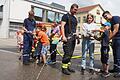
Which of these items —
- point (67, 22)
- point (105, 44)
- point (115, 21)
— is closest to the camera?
point (115, 21)

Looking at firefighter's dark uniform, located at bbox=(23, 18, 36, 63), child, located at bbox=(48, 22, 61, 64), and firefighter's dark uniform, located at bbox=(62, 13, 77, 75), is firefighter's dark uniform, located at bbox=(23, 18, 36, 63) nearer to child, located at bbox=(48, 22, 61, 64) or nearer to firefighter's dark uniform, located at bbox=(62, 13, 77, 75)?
child, located at bbox=(48, 22, 61, 64)

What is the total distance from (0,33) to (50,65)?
162 feet

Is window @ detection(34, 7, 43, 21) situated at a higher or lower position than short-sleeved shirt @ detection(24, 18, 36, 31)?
higher

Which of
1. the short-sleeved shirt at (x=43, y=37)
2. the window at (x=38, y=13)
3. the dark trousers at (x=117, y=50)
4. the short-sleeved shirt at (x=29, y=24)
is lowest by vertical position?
the dark trousers at (x=117, y=50)

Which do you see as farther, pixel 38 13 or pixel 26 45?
pixel 38 13

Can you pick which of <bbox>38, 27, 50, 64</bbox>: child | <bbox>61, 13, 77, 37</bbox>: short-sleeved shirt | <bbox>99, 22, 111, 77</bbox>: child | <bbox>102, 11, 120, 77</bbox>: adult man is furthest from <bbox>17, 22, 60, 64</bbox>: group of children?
<bbox>102, 11, 120, 77</bbox>: adult man

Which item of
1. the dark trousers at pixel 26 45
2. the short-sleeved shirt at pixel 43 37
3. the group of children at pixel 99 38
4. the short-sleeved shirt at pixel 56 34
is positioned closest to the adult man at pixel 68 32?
the group of children at pixel 99 38

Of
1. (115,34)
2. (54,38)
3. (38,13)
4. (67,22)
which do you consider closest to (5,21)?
(38,13)

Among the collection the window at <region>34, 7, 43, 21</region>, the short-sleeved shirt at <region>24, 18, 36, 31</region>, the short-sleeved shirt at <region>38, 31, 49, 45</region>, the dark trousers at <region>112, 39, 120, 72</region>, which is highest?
the window at <region>34, 7, 43, 21</region>

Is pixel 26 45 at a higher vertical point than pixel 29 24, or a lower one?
lower

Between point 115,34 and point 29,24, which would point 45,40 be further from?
point 115,34

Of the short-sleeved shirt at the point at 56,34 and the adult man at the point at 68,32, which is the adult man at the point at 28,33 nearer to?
the short-sleeved shirt at the point at 56,34

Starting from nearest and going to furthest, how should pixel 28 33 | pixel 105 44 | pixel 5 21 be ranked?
pixel 105 44, pixel 28 33, pixel 5 21

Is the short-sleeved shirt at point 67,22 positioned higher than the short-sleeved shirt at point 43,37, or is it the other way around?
the short-sleeved shirt at point 67,22
